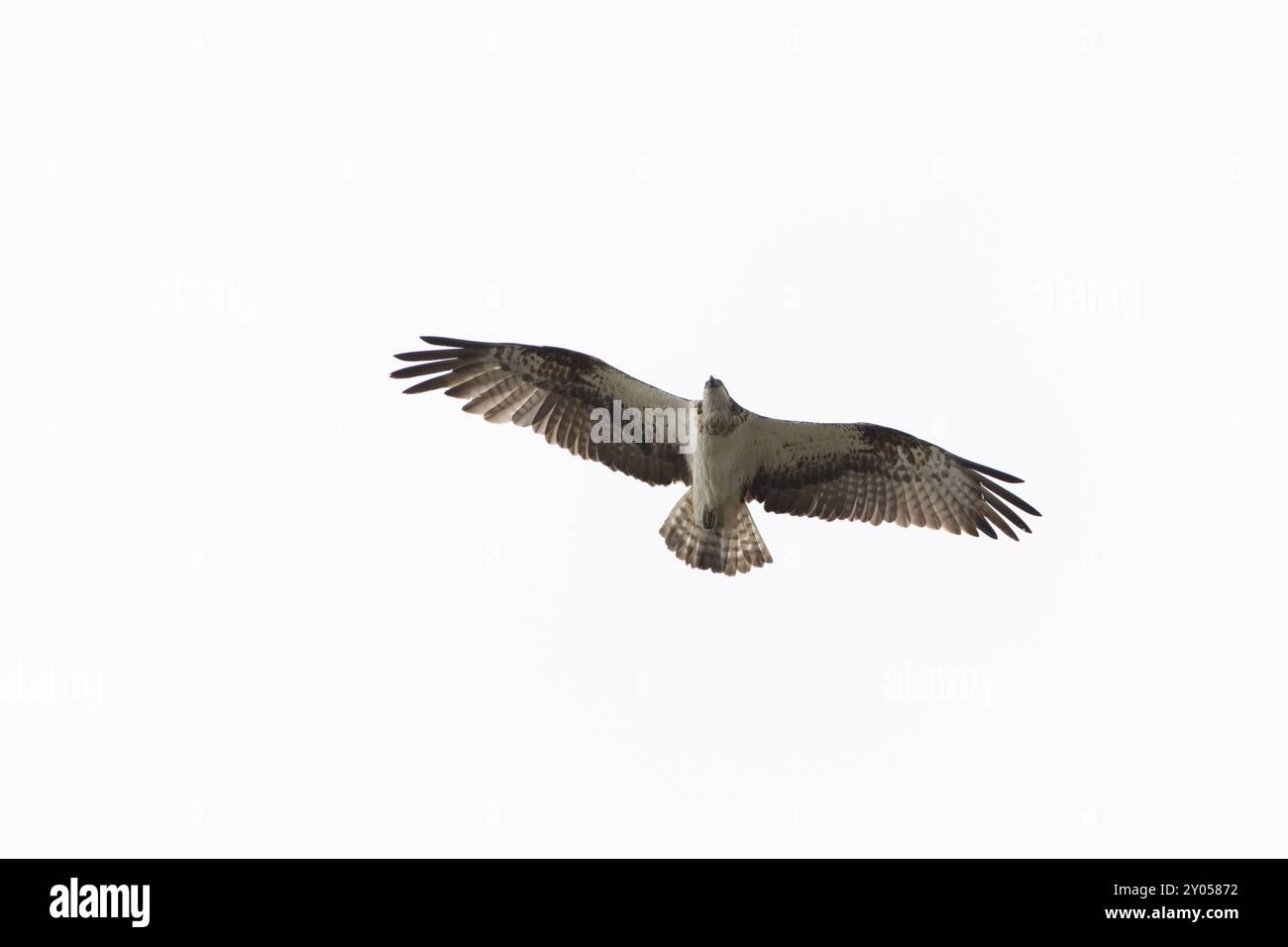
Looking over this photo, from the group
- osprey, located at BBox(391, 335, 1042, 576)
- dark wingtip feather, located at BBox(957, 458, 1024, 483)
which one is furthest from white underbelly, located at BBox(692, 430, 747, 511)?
dark wingtip feather, located at BBox(957, 458, 1024, 483)

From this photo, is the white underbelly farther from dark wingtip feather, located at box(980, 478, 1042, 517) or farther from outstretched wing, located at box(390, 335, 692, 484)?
dark wingtip feather, located at box(980, 478, 1042, 517)

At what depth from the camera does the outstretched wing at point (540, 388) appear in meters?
11.8

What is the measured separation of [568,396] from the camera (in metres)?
12.0

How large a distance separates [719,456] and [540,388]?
159 cm

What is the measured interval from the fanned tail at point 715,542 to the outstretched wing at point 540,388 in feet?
1.56

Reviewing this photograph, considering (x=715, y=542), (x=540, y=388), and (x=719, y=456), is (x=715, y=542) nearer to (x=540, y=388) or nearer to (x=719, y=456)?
(x=719, y=456)

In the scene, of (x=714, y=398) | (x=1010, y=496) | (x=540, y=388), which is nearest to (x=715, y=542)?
(x=714, y=398)

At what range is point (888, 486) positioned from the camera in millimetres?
12383

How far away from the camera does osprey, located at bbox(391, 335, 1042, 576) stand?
464 inches

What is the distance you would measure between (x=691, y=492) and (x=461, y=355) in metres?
2.21
